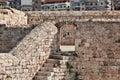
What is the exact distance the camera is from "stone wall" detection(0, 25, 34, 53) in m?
19.9

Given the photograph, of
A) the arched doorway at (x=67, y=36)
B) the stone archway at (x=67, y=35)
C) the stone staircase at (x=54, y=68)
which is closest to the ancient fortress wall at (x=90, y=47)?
the stone staircase at (x=54, y=68)

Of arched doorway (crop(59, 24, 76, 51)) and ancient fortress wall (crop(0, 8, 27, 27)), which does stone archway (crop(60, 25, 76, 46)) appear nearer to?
arched doorway (crop(59, 24, 76, 51))

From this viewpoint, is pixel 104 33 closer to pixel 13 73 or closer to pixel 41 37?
pixel 41 37

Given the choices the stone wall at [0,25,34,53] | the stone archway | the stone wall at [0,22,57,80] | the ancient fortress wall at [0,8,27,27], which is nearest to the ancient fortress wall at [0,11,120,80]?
the stone wall at [0,22,57,80]

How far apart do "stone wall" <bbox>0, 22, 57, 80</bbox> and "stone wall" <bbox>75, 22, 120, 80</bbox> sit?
1207mm

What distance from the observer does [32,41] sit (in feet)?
55.9

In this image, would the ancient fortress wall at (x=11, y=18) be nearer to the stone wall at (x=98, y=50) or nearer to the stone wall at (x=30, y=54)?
the stone wall at (x=30, y=54)

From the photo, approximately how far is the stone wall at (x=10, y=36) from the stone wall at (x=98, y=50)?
339cm

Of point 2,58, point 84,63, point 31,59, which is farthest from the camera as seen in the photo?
point 84,63

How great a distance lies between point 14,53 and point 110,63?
3806 millimetres

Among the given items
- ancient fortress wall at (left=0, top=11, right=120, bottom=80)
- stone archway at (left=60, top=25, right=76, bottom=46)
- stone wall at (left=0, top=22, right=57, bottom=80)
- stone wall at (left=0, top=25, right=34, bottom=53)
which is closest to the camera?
stone wall at (left=0, top=22, right=57, bottom=80)

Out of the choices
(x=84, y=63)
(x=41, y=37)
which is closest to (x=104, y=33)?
(x=84, y=63)

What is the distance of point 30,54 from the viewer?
16.2 metres

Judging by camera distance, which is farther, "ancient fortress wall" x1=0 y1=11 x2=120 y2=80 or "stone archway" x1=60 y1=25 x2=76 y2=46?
"stone archway" x1=60 y1=25 x2=76 y2=46
